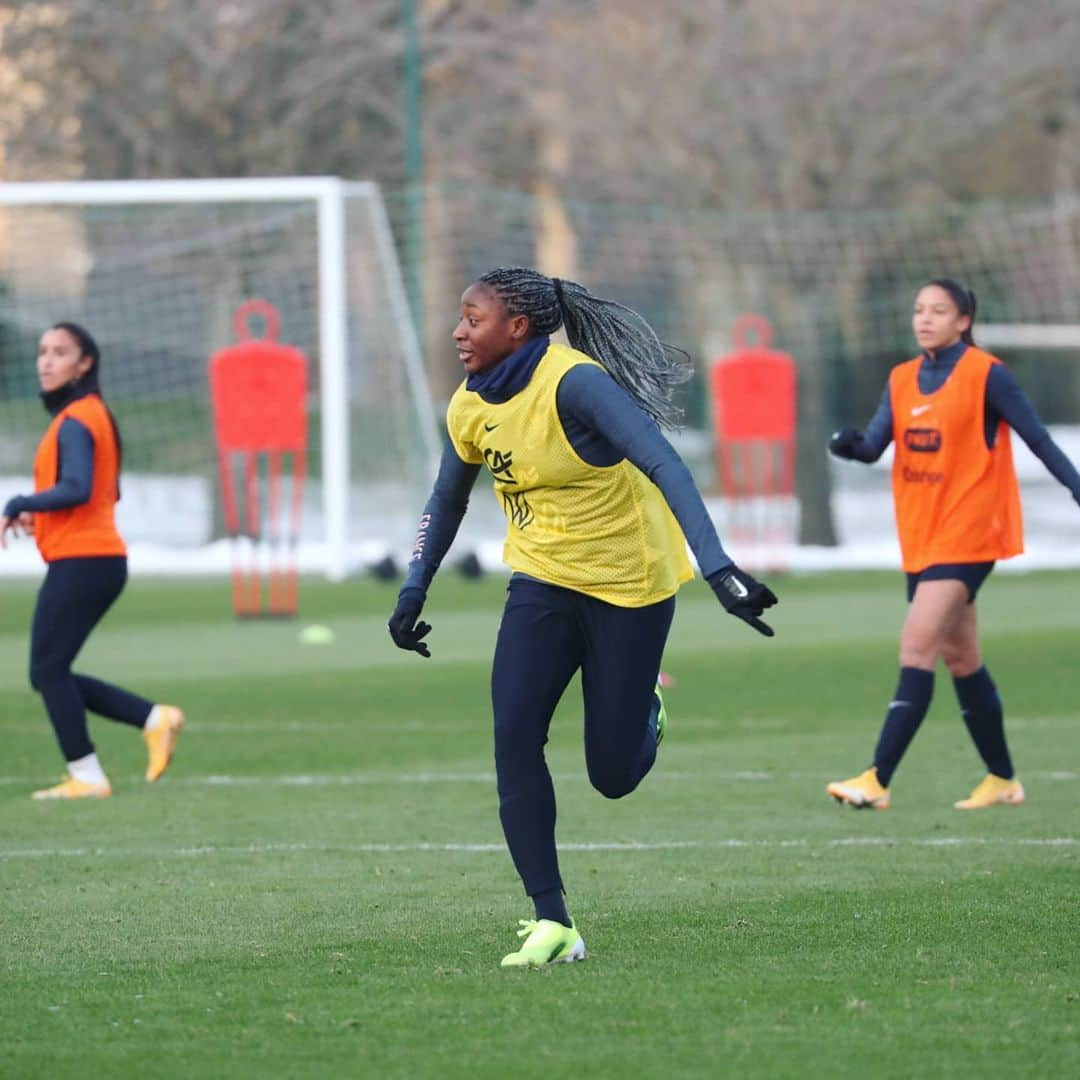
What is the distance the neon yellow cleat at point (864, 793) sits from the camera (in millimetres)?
9656

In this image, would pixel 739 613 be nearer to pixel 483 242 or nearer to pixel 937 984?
pixel 937 984

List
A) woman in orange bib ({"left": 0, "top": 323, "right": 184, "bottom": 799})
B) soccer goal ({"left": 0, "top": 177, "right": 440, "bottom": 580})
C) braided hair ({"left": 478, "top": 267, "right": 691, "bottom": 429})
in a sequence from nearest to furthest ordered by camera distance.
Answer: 1. braided hair ({"left": 478, "top": 267, "right": 691, "bottom": 429})
2. woman in orange bib ({"left": 0, "top": 323, "right": 184, "bottom": 799})
3. soccer goal ({"left": 0, "top": 177, "right": 440, "bottom": 580})

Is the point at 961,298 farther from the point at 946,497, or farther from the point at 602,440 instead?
the point at 602,440

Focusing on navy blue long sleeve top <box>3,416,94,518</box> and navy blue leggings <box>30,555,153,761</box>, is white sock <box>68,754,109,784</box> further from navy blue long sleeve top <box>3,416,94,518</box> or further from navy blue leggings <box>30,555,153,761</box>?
navy blue long sleeve top <box>3,416,94,518</box>

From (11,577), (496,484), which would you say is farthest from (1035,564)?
(496,484)

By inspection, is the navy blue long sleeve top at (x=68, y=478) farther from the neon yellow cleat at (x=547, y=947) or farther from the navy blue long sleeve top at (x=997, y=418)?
the neon yellow cleat at (x=547, y=947)

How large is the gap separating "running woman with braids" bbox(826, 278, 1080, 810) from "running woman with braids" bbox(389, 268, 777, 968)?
3217 mm

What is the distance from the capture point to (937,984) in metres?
6.09

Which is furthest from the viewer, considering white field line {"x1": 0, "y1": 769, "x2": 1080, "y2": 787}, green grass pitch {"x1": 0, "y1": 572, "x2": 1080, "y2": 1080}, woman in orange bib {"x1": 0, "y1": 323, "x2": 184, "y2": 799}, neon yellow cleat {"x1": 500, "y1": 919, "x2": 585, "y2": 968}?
white field line {"x1": 0, "y1": 769, "x2": 1080, "y2": 787}

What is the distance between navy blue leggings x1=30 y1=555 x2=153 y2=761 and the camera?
1031 centimetres

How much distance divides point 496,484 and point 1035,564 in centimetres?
2386

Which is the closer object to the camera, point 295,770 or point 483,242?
point 295,770

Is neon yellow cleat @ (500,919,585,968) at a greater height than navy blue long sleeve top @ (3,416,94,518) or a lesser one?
lesser

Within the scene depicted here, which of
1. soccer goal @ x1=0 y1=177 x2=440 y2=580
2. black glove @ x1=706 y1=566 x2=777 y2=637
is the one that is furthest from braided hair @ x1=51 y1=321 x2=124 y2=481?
soccer goal @ x1=0 y1=177 x2=440 y2=580
